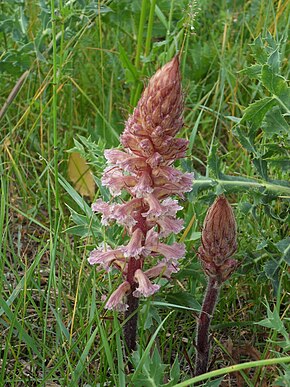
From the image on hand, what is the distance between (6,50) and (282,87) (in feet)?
5.29

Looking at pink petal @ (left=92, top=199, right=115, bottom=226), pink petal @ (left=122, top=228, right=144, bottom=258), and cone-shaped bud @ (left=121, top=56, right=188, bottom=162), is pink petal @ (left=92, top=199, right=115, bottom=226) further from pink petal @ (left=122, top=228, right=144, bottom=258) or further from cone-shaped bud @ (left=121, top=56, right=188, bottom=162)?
cone-shaped bud @ (left=121, top=56, right=188, bottom=162)

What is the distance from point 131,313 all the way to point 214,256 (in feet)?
1.02

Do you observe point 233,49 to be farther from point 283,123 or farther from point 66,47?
point 283,123

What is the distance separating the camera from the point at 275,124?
2680mm

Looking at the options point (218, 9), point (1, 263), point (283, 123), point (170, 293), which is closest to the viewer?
point (1, 263)

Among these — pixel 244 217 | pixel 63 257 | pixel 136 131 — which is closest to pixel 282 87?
pixel 244 217

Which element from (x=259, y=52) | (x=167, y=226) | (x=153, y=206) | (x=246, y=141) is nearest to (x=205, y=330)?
(x=167, y=226)

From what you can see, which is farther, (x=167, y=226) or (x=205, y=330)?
(x=205, y=330)

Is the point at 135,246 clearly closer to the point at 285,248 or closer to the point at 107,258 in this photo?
the point at 107,258

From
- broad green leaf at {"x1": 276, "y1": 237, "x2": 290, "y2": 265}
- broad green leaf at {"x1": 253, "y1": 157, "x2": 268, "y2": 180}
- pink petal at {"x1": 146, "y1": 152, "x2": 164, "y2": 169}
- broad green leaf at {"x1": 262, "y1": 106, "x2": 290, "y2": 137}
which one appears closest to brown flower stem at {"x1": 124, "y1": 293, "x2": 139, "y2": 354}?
pink petal at {"x1": 146, "y1": 152, "x2": 164, "y2": 169}

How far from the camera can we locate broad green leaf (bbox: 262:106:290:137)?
2.66 metres

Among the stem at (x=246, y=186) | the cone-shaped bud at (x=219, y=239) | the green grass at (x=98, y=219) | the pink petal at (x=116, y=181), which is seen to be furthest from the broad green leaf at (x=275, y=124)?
the pink petal at (x=116, y=181)

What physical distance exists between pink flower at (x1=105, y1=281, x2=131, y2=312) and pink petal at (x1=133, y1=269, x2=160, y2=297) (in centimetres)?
4

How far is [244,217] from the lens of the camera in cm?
282
